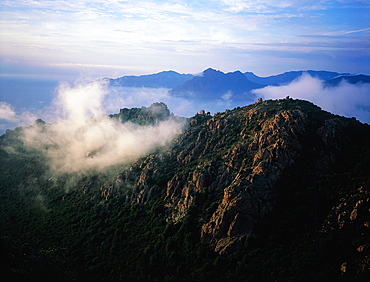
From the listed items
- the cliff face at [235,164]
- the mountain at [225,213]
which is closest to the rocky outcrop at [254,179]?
the cliff face at [235,164]

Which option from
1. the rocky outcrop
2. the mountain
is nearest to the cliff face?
the rocky outcrop

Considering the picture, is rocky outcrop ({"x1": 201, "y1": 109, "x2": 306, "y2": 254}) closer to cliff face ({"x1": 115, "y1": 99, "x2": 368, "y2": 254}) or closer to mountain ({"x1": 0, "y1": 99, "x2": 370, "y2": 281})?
cliff face ({"x1": 115, "y1": 99, "x2": 368, "y2": 254})

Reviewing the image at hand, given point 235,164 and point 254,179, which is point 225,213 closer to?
point 254,179

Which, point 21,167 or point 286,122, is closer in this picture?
point 286,122

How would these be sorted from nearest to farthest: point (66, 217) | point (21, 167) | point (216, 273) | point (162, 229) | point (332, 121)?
point (216, 273), point (162, 229), point (332, 121), point (66, 217), point (21, 167)

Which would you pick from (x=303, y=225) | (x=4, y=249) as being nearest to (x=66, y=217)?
(x=4, y=249)

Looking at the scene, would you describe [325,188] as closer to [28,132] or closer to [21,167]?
[21,167]

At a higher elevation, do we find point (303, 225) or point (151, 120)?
point (151, 120)
